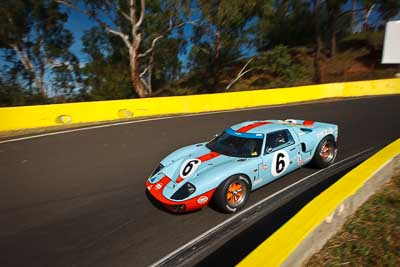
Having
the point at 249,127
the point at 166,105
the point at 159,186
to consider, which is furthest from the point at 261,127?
the point at 166,105

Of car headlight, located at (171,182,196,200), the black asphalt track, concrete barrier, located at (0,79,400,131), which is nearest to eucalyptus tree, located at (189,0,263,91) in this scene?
concrete barrier, located at (0,79,400,131)

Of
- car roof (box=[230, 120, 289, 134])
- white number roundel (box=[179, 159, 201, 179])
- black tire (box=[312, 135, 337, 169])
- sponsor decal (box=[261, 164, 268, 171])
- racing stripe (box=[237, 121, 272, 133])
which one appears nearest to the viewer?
white number roundel (box=[179, 159, 201, 179])

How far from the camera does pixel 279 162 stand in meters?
5.17

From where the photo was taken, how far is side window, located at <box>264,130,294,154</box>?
16.9 feet

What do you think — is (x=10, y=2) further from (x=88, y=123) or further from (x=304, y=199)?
(x=304, y=199)

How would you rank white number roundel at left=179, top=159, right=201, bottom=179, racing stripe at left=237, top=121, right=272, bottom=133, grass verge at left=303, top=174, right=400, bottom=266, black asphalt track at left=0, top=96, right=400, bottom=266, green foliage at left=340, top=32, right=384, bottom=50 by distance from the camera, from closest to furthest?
1. grass verge at left=303, top=174, right=400, bottom=266
2. black asphalt track at left=0, top=96, right=400, bottom=266
3. white number roundel at left=179, top=159, right=201, bottom=179
4. racing stripe at left=237, top=121, right=272, bottom=133
5. green foliage at left=340, top=32, right=384, bottom=50

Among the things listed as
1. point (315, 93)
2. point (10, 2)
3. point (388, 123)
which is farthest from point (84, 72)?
point (388, 123)

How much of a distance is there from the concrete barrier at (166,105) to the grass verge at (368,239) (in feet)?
32.1

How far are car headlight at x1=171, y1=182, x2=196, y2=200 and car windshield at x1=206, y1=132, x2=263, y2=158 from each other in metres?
1.04

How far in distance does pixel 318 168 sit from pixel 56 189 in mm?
5461

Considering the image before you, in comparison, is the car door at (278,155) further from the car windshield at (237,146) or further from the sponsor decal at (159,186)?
the sponsor decal at (159,186)

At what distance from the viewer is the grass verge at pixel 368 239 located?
2.97 meters

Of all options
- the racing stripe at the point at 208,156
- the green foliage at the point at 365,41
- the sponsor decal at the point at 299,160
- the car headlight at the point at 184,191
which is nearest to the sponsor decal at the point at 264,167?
the racing stripe at the point at 208,156

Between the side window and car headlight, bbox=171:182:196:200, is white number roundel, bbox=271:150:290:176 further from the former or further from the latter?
car headlight, bbox=171:182:196:200
